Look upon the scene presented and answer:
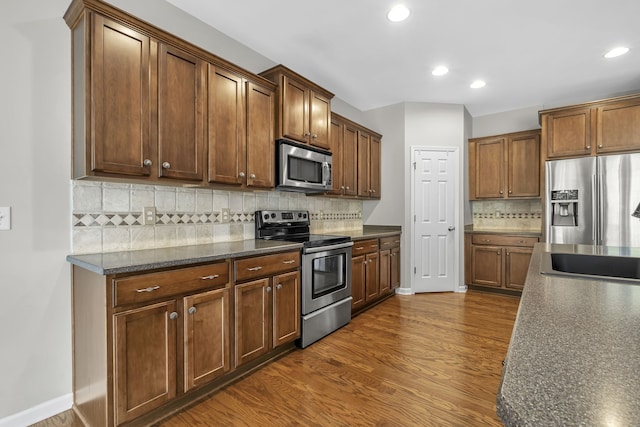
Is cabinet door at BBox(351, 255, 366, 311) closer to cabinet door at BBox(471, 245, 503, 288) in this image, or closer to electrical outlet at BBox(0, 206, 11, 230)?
cabinet door at BBox(471, 245, 503, 288)

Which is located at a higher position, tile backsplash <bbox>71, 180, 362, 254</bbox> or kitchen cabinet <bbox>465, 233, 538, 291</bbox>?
tile backsplash <bbox>71, 180, 362, 254</bbox>

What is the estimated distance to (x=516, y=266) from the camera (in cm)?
419

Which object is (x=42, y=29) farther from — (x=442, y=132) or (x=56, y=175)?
(x=442, y=132)

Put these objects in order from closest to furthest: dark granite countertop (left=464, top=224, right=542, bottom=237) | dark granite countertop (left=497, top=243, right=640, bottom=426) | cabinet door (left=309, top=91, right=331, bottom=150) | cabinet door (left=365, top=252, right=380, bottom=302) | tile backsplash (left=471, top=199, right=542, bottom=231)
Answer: dark granite countertop (left=497, top=243, right=640, bottom=426), cabinet door (left=309, top=91, right=331, bottom=150), cabinet door (left=365, top=252, right=380, bottom=302), dark granite countertop (left=464, top=224, right=542, bottom=237), tile backsplash (left=471, top=199, right=542, bottom=231)

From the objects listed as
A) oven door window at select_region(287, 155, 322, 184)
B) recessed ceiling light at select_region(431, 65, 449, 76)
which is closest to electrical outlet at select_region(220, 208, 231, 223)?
oven door window at select_region(287, 155, 322, 184)

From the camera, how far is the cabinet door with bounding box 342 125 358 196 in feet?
12.7

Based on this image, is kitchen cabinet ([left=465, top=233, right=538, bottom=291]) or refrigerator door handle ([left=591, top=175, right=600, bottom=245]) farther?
kitchen cabinet ([left=465, top=233, right=538, bottom=291])

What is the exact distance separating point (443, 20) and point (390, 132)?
207 centimetres

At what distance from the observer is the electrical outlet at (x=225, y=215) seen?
2.66 metres

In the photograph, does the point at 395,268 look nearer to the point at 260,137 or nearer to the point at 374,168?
the point at 374,168

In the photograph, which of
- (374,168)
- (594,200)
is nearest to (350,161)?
(374,168)

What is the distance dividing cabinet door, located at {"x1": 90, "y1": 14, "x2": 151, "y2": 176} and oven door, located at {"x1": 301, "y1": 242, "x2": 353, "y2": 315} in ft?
4.73

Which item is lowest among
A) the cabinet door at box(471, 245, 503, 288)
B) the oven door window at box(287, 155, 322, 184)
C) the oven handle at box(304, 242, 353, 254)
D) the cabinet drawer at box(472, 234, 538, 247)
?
the cabinet door at box(471, 245, 503, 288)

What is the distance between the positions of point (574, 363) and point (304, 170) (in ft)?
8.65
